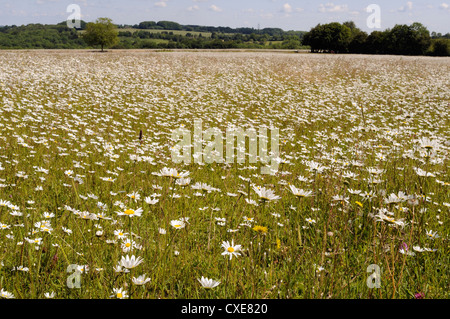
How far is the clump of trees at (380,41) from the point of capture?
2746 inches

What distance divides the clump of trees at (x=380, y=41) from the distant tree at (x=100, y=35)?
49783 mm

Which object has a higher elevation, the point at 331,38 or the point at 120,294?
the point at 331,38

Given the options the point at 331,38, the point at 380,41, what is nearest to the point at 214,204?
the point at 380,41

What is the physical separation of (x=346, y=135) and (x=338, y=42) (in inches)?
3312

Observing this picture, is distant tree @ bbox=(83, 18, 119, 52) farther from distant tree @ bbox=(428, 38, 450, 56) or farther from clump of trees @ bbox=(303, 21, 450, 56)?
distant tree @ bbox=(428, 38, 450, 56)

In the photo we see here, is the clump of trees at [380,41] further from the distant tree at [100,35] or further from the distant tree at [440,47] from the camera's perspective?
the distant tree at [100,35]

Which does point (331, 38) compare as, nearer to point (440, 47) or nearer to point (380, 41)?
point (380, 41)

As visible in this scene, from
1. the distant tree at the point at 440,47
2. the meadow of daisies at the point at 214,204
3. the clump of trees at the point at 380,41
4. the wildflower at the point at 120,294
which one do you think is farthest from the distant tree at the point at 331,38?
the wildflower at the point at 120,294

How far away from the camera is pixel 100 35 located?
6425 centimetres

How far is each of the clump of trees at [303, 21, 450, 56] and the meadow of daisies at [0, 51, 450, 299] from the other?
234 feet

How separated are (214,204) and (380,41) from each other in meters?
85.6
